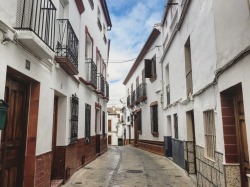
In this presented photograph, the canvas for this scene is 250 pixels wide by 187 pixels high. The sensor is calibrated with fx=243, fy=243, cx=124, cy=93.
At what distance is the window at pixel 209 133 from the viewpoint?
5.44 meters

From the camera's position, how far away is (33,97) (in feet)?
16.5

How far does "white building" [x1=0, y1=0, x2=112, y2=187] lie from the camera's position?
394cm

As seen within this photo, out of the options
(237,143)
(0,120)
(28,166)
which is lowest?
(28,166)

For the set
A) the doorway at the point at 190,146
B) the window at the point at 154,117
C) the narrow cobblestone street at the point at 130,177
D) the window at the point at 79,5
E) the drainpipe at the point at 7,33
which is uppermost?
the window at the point at 79,5

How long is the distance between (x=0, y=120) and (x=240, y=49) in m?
3.60

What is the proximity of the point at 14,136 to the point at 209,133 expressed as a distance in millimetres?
4221

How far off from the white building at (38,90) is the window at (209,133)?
12.2 feet

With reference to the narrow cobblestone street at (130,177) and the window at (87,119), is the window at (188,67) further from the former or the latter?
the window at (87,119)

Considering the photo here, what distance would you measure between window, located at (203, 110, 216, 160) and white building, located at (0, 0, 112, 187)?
12.2ft

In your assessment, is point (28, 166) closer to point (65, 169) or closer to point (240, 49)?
point (65, 169)

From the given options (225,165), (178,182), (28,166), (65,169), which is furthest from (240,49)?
(65,169)

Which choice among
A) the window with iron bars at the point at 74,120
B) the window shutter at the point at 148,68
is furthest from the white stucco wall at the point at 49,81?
the window shutter at the point at 148,68

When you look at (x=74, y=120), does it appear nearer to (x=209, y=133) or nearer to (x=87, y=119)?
(x=87, y=119)

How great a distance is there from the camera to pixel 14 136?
14.7 feet
